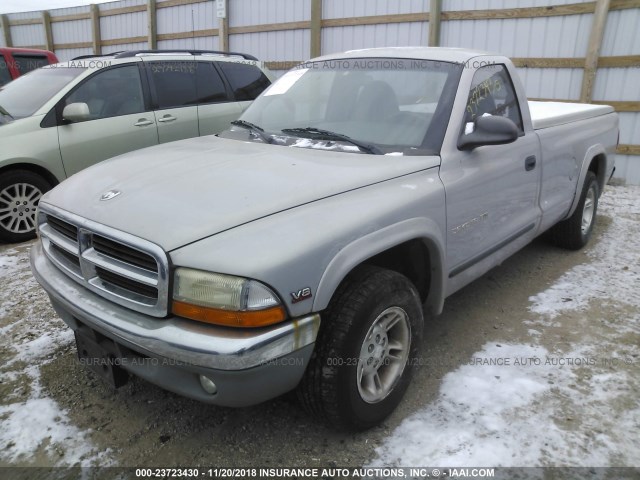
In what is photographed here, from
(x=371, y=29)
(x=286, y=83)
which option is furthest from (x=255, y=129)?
(x=371, y=29)

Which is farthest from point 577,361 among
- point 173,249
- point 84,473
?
point 84,473

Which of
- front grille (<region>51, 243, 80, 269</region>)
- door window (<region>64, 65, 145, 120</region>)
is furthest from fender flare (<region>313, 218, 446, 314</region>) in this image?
door window (<region>64, 65, 145, 120</region>)

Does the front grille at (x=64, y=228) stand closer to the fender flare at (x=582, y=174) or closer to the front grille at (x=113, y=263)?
the front grille at (x=113, y=263)

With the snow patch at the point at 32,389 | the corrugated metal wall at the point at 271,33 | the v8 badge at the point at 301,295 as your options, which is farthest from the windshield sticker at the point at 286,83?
the corrugated metal wall at the point at 271,33

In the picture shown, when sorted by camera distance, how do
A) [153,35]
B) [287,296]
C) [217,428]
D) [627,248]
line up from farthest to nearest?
[153,35] → [627,248] → [217,428] → [287,296]

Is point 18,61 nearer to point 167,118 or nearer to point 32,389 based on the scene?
point 167,118

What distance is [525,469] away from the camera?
2.21 m

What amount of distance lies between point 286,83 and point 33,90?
351 centimetres

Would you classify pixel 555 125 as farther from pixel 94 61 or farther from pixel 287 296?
pixel 94 61

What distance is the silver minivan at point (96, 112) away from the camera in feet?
16.5

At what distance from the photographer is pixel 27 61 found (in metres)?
7.81

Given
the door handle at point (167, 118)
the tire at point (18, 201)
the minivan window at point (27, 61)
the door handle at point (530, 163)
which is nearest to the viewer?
the door handle at point (530, 163)

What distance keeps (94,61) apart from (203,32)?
6578 mm

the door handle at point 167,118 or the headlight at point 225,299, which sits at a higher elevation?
the door handle at point 167,118
